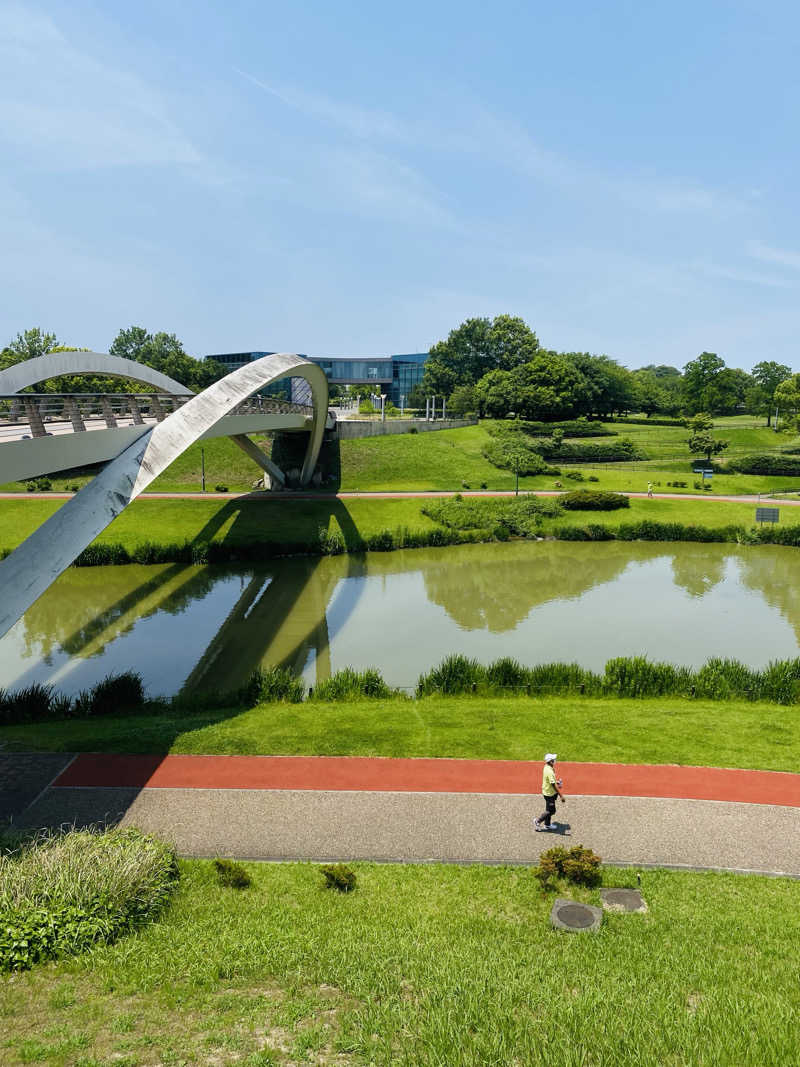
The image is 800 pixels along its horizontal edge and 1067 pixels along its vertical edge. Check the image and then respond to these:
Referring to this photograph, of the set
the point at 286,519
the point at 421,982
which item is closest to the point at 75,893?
the point at 421,982

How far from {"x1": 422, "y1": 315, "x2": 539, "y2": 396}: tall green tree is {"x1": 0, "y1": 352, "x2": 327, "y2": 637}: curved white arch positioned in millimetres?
65450

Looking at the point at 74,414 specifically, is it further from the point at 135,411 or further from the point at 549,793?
the point at 549,793

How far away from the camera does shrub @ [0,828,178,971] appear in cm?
675

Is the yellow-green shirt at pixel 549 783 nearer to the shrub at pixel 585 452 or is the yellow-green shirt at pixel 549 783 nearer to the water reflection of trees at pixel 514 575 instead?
the water reflection of trees at pixel 514 575

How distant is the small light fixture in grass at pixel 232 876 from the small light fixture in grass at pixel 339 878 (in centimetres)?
94

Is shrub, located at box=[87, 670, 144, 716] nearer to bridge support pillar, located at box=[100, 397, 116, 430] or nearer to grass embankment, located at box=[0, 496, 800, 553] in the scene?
bridge support pillar, located at box=[100, 397, 116, 430]

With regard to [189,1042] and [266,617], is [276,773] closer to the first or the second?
[189,1042]

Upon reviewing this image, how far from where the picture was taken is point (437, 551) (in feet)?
113

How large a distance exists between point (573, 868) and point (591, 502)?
33.7m

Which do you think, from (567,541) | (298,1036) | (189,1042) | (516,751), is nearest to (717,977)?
(298,1036)

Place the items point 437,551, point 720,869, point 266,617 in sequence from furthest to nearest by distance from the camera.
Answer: point 437,551 < point 266,617 < point 720,869

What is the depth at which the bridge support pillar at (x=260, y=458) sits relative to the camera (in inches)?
1406

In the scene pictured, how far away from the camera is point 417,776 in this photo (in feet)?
38.3

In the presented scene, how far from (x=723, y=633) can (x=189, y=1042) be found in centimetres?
2007
